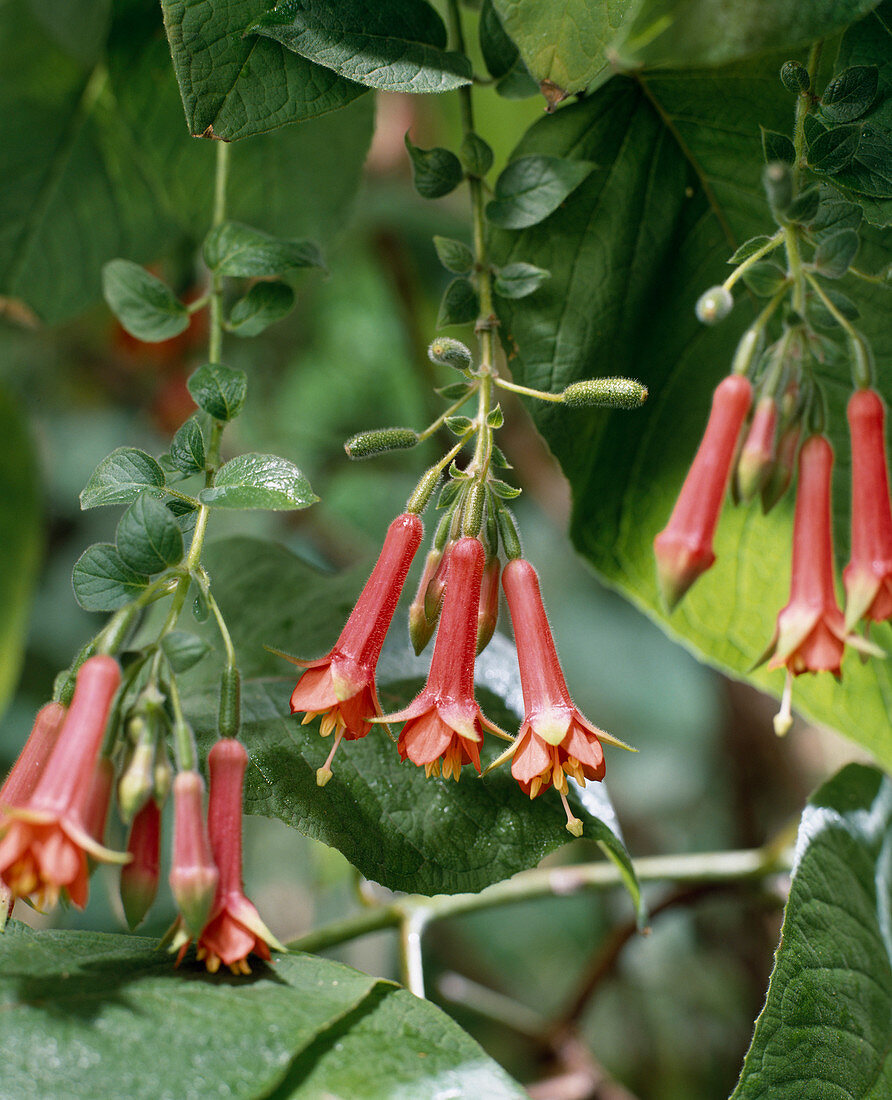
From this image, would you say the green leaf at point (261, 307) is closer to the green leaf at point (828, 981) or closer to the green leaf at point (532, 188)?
the green leaf at point (532, 188)

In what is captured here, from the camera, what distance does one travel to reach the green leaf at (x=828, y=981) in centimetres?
45

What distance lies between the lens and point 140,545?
41 cm

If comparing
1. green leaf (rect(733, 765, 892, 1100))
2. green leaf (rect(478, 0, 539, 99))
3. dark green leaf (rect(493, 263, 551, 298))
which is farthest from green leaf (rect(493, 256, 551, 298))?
green leaf (rect(733, 765, 892, 1100))

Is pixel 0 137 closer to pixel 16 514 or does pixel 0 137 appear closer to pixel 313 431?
pixel 16 514

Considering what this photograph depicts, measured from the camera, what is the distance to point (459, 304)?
499mm

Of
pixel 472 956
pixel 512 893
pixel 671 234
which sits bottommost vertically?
pixel 472 956

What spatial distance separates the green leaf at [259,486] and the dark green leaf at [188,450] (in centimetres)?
2

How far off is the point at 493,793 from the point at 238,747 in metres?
0.15

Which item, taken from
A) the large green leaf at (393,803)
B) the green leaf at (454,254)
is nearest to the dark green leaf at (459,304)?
the green leaf at (454,254)

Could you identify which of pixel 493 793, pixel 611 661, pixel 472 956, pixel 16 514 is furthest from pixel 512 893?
pixel 611 661

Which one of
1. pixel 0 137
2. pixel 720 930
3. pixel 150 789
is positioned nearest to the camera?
pixel 150 789

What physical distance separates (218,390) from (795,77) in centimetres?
31

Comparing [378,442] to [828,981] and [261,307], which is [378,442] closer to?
[261,307]

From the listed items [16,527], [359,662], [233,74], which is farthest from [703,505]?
[16,527]
